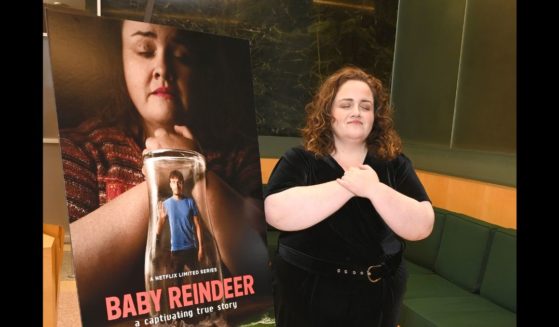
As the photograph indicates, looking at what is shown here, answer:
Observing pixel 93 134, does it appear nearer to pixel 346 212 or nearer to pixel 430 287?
pixel 346 212

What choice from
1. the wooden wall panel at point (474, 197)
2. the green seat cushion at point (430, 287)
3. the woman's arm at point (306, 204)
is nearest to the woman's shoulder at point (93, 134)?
the woman's arm at point (306, 204)

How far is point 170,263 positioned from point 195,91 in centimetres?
51

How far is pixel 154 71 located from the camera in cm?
129

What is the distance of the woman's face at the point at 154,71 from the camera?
49.8 inches

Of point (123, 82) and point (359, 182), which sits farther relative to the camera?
point (359, 182)

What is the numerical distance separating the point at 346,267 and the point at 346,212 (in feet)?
0.62

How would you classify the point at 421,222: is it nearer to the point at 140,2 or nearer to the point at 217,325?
the point at 217,325

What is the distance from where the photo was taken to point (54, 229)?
135 centimetres

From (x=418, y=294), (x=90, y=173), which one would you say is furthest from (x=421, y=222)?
(x=418, y=294)

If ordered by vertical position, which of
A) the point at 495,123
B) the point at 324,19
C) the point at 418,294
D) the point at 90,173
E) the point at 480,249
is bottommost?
the point at 418,294

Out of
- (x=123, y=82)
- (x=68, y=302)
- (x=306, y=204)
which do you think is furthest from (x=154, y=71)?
(x=68, y=302)

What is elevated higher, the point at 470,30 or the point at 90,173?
the point at 470,30

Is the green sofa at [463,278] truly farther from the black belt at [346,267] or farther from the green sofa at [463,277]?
the black belt at [346,267]

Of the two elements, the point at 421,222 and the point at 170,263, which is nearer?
the point at 170,263
